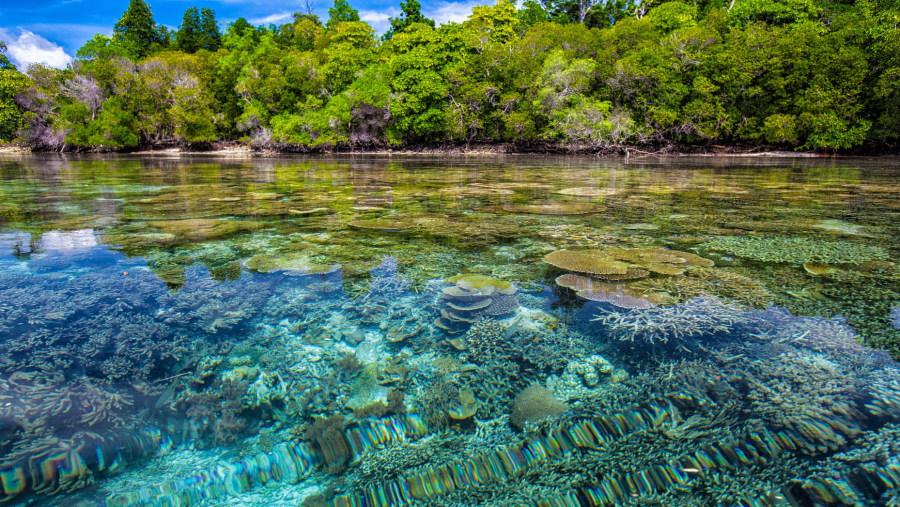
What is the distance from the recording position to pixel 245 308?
255 cm

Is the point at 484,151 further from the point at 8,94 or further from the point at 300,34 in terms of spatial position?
the point at 300,34

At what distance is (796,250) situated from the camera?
365cm

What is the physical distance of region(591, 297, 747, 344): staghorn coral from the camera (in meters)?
2.18

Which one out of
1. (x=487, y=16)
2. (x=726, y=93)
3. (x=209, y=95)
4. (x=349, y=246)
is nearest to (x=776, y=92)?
(x=726, y=93)

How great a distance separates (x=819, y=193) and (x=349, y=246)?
26.2ft

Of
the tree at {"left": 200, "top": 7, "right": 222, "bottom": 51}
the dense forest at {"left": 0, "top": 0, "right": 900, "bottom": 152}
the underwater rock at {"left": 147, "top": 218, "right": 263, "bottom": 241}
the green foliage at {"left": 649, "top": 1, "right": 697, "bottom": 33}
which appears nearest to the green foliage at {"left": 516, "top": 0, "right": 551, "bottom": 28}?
the dense forest at {"left": 0, "top": 0, "right": 900, "bottom": 152}

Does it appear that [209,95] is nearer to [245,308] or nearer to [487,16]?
[487,16]

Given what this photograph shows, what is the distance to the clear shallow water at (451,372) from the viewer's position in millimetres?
1338

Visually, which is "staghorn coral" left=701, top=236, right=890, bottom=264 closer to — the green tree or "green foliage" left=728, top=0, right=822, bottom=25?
"green foliage" left=728, top=0, right=822, bottom=25

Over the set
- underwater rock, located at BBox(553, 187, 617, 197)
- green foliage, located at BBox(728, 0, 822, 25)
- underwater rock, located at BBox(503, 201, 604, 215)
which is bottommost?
underwater rock, located at BBox(503, 201, 604, 215)

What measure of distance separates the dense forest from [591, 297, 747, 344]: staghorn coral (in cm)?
2334

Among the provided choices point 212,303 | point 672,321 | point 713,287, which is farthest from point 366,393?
point 713,287

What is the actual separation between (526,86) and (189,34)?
164 feet

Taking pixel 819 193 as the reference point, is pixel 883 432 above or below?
below
